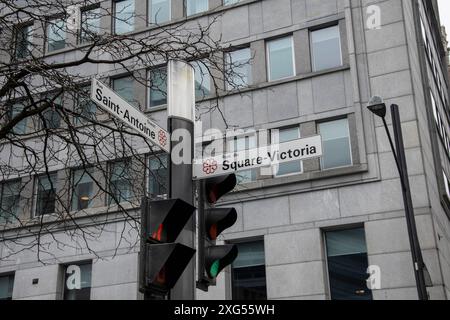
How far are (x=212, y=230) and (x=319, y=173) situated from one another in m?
14.5

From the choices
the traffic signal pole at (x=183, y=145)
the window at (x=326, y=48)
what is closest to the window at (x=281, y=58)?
the window at (x=326, y=48)

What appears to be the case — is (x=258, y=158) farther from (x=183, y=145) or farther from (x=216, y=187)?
(x=183, y=145)

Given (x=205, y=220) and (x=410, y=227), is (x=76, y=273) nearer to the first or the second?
(x=410, y=227)

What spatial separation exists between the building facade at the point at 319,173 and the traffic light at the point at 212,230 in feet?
40.1

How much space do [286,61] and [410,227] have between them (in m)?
9.70

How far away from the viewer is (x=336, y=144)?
69.3 ft

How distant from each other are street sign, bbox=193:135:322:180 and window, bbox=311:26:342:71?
15.6 m

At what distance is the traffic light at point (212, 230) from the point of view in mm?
6387

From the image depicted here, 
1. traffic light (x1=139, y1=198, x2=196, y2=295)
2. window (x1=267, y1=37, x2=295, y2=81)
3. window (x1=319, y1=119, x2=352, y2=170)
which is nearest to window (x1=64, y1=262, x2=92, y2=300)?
window (x1=319, y1=119, x2=352, y2=170)

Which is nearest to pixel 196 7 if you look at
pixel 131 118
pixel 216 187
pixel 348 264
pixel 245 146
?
pixel 245 146

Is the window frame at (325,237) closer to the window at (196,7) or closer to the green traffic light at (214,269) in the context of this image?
the window at (196,7)

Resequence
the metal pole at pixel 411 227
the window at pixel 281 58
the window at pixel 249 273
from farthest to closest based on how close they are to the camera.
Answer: the window at pixel 281 58 < the window at pixel 249 273 < the metal pole at pixel 411 227

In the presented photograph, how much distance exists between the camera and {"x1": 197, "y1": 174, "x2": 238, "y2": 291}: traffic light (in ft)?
21.0

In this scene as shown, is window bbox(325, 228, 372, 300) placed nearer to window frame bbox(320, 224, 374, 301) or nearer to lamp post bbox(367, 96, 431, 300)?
window frame bbox(320, 224, 374, 301)
